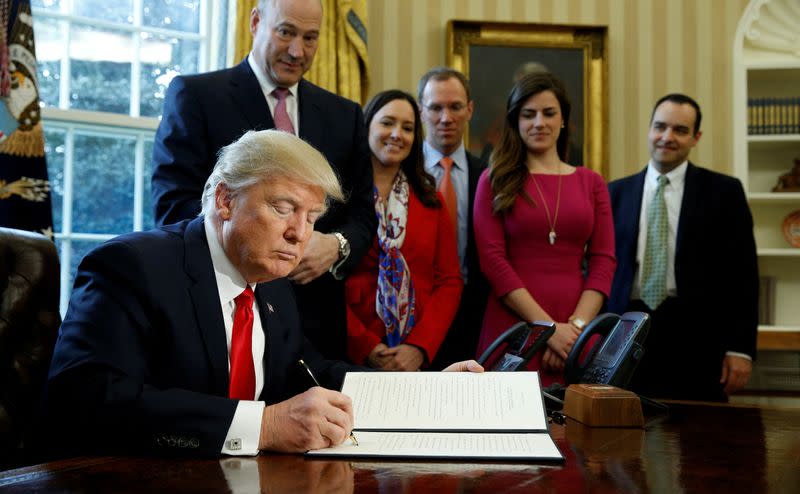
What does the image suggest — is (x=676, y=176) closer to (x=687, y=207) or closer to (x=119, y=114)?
(x=687, y=207)

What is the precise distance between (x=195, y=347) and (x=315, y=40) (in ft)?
4.40

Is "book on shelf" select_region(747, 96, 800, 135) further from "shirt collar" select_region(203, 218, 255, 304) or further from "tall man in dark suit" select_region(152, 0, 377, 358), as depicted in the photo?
"shirt collar" select_region(203, 218, 255, 304)

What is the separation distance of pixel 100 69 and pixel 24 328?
9.08 feet

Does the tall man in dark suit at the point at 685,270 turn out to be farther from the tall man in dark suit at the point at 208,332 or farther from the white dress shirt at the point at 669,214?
the tall man in dark suit at the point at 208,332

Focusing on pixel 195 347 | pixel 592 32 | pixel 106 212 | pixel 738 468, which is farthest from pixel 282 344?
pixel 592 32

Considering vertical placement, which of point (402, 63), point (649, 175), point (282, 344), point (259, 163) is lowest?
point (282, 344)

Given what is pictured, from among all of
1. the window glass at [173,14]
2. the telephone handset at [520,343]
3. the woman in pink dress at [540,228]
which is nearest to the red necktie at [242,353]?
the telephone handset at [520,343]

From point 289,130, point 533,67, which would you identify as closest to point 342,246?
point 289,130

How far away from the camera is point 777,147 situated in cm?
514

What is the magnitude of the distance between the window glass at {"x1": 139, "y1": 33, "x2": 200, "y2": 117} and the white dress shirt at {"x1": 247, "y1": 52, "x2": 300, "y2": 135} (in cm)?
186

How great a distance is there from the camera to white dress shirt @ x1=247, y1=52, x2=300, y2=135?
268cm

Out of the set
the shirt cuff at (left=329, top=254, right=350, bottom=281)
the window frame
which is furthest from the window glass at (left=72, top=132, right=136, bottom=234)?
the shirt cuff at (left=329, top=254, right=350, bottom=281)

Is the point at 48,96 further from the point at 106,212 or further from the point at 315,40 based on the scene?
the point at 315,40

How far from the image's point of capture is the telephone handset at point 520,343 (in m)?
2.02
